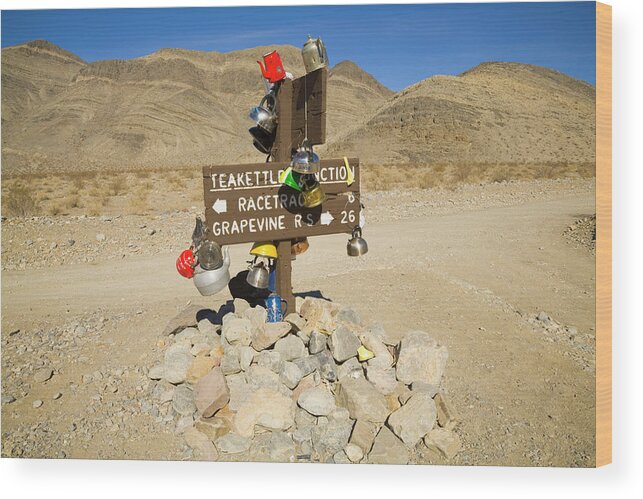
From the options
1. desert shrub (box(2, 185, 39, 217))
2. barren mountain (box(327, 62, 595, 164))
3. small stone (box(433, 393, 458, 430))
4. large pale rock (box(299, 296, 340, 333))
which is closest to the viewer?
small stone (box(433, 393, 458, 430))

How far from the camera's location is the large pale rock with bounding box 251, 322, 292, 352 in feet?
15.7

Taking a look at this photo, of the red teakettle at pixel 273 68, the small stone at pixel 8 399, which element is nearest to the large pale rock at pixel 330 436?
the small stone at pixel 8 399

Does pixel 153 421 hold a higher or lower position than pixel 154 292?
lower

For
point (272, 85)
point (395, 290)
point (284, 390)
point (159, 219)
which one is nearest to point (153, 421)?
point (284, 390)

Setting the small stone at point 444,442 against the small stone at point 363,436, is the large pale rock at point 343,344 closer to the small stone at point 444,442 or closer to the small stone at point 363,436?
the small stone at point 363,436

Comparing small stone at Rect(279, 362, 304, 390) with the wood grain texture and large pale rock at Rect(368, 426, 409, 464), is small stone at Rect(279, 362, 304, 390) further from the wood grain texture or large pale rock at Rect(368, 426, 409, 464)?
the wood grain texture

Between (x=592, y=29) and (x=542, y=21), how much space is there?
0.51 m

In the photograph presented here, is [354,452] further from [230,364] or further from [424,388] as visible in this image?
[230,364]

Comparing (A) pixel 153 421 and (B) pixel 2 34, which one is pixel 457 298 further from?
(B) pixel 2 34

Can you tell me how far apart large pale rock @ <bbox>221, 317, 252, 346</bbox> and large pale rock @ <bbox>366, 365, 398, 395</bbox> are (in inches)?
40.7

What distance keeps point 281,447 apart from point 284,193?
6.64 feet

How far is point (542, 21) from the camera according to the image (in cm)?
551

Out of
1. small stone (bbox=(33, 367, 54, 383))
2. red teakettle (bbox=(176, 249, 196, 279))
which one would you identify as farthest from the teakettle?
small stone (bbox=(33, 367, 54, 383))

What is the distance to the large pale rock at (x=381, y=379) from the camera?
4754 millimetres
